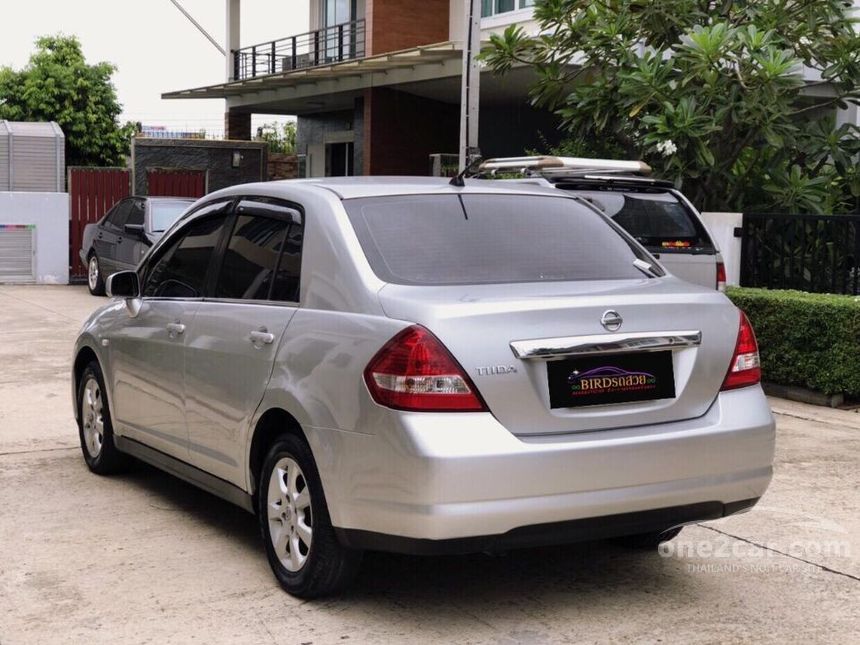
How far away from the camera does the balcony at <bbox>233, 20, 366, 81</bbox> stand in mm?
29281

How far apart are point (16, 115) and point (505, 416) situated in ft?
177

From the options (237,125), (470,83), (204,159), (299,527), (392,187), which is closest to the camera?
→ (299,527)

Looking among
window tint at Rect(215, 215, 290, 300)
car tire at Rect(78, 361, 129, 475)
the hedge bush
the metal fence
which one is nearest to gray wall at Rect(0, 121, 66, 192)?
the metal fence

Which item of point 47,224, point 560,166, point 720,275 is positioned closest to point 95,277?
point 47,224

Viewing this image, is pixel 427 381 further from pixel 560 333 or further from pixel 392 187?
pixel 392 187

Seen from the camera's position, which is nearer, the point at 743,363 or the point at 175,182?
the point at 743,363

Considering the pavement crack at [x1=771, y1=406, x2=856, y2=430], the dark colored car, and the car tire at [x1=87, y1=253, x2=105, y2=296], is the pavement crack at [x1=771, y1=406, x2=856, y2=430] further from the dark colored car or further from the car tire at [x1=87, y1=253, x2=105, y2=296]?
the car tire at [x1=87, y1=253, x2=105, y2=296]

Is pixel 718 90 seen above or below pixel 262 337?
above

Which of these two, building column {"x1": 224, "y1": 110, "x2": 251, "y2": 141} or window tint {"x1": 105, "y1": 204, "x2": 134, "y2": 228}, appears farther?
building column {"x1": 224, "y1": 110, "x2": 251, "y2": 141}

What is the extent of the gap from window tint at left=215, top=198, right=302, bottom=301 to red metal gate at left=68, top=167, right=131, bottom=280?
57.9 feet

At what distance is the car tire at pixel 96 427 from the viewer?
6941 mm

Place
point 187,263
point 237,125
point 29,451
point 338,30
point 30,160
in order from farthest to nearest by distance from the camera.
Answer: point 237,125, point 338,30, point 30,160, point 29,451, point 187,263

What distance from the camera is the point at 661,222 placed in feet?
34.9

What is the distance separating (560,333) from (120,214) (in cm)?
1678
